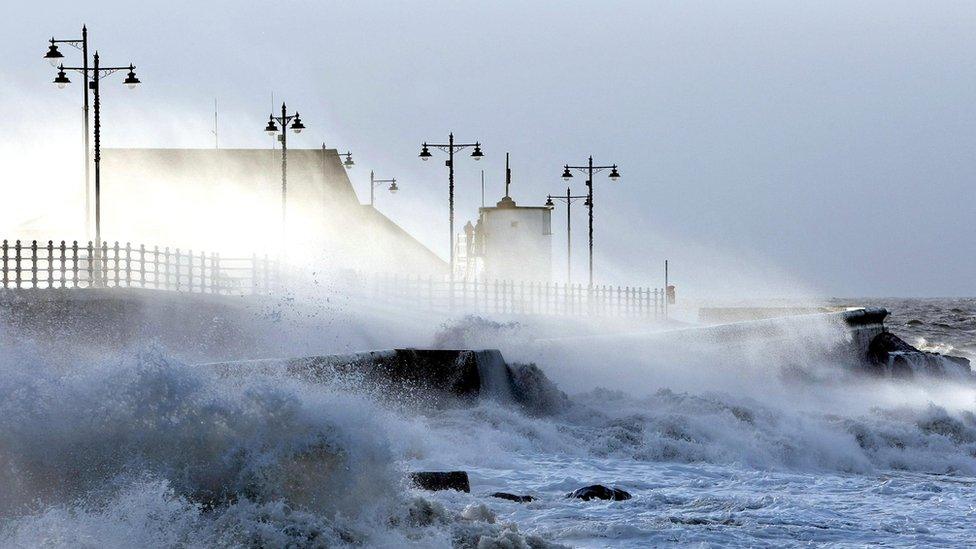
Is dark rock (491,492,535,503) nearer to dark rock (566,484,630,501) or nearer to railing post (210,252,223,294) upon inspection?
dark rock (566,484,630,501)

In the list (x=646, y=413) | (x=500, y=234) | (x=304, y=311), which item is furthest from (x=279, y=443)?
(x=500, y=234)

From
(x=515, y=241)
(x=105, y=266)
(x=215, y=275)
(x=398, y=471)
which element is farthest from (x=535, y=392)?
(x=515, y=241)

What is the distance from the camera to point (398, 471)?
339 inches

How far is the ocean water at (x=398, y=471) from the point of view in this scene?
7.44 metres

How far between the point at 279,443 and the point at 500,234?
135ft

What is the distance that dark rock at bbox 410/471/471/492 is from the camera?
35.1ft

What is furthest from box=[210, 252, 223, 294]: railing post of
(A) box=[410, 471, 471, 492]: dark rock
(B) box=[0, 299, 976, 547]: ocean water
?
(A) box=[410, 471, 471, 492]: dark rock

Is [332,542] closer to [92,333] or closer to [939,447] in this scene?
[939,447]

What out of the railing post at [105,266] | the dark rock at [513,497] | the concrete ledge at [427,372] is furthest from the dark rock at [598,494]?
the railing post at [105,266]

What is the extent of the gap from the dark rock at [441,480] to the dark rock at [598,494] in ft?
3.02

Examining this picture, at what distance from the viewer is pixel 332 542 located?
25.0ft

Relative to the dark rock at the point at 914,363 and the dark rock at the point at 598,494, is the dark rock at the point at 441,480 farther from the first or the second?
the dark rock at the point at 914,363

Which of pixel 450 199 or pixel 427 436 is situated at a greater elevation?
pixel 450 199

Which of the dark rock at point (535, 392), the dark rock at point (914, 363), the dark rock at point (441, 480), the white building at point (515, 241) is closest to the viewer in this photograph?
the dark rock at point (441, 480)
